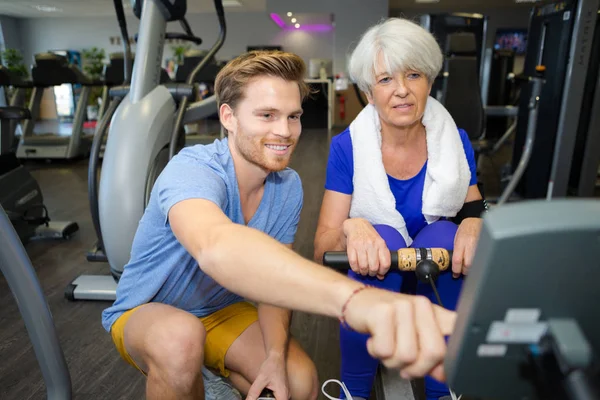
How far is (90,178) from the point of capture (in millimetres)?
2396

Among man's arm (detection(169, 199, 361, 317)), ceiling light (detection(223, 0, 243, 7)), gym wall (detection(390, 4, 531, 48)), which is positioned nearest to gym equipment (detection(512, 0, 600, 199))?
man's arm (detection(169, 199, 361, 317))

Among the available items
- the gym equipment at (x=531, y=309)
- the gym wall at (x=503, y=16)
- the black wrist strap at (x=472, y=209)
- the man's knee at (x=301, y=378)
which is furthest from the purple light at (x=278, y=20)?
the gym equipment at (x=531, y=309)

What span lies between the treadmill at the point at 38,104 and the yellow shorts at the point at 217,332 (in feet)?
17.2

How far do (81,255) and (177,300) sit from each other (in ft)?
6.81

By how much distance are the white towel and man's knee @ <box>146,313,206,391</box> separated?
0.63 m

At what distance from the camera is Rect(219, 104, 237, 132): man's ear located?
47.9 inches

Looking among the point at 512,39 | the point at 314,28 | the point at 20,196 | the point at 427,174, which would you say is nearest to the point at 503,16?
the point at 512,39

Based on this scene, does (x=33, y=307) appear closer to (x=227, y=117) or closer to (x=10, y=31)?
(x=227, y=117)

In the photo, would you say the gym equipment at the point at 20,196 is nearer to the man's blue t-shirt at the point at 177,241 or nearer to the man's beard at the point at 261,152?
the man's blue t-shirt at the point at 177,241

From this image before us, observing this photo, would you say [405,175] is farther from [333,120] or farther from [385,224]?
[333,120]

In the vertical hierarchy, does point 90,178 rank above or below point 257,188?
below

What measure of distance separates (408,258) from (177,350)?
567 millimetres

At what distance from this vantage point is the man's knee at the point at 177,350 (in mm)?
1087

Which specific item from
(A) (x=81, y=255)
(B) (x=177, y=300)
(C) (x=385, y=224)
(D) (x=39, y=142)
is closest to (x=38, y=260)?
(A) (x=81, y=255)
